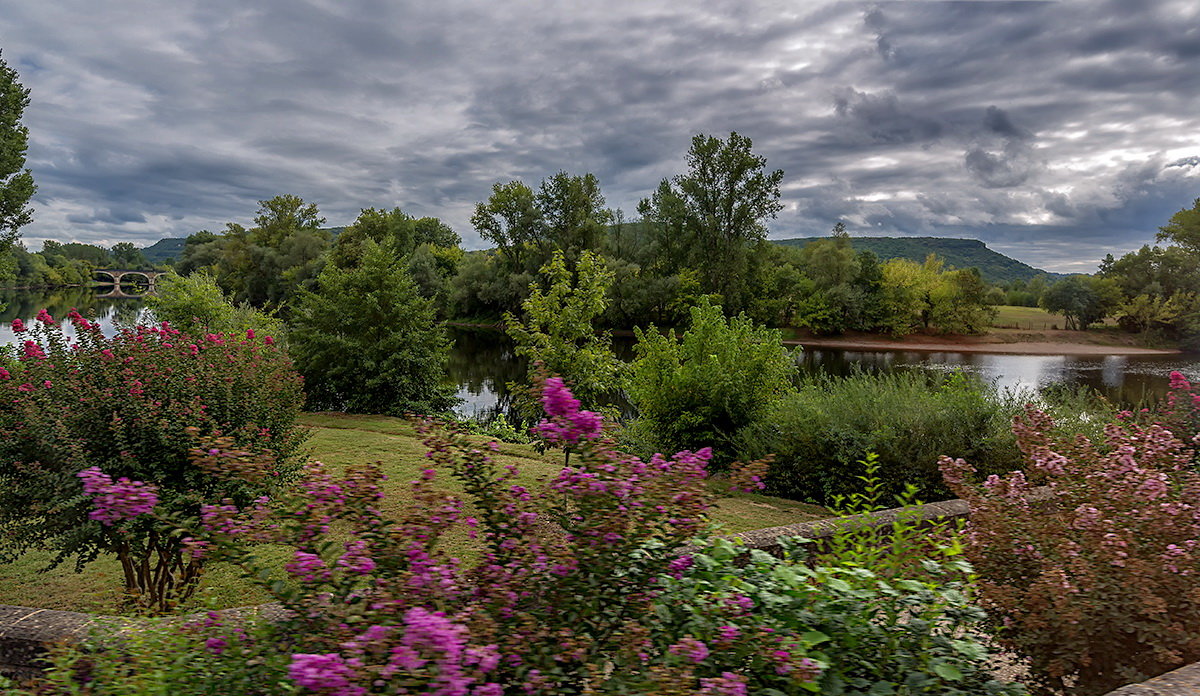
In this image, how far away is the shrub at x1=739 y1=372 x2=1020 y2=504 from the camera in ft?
27.1

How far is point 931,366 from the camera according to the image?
3478cm

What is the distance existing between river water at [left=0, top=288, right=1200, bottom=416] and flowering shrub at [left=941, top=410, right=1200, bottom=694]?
60.7ft

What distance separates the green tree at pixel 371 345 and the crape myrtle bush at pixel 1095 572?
15.2 meters

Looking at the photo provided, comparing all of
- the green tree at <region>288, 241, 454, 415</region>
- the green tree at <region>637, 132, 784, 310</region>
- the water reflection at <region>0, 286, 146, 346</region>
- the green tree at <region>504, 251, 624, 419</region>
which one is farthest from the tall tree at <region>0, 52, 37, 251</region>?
the green tree at <region>637, 132, 784, 310</region>

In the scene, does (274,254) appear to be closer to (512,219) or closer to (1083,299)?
(512,219)

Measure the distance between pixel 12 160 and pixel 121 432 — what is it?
21390 millimetres

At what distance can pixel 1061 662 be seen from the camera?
270 cm

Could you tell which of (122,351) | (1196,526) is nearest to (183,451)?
(122,351)

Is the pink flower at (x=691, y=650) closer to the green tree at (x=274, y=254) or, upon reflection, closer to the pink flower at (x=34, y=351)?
the pink flower at (x=34, y=351)

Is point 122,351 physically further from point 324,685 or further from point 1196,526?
point 1196,526

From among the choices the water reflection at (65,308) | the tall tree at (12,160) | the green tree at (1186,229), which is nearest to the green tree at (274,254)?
the water reflection at (65,308)

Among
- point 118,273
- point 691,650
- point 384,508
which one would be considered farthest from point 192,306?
point 118,273

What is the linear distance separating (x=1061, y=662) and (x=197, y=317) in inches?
718

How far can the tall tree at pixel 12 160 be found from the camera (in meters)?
18.9
